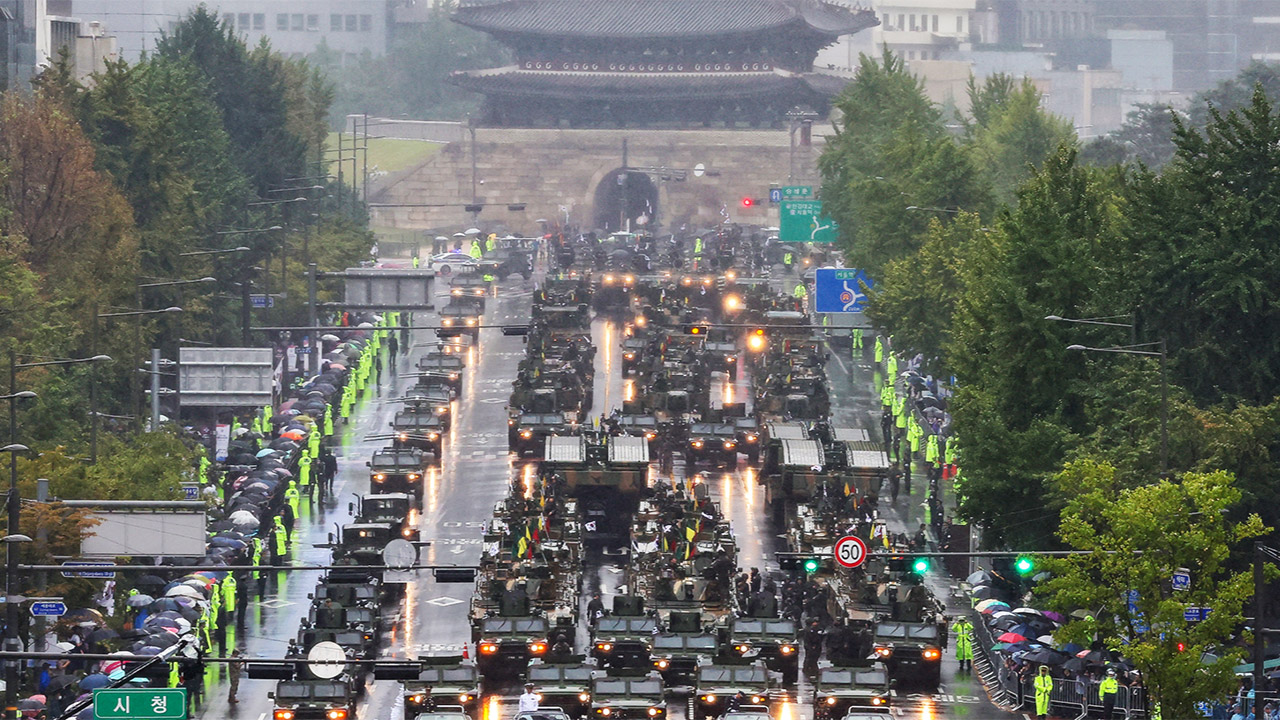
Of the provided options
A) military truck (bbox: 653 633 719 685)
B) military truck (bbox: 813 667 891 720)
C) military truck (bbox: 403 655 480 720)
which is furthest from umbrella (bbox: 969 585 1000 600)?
military truck (bbox: 403 655 480 720)

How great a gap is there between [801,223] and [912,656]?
72087 millimetres

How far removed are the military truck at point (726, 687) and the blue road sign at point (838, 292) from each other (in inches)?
1889

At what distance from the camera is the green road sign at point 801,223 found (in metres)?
123

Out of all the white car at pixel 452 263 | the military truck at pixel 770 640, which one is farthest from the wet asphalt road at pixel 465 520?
the white car at pixel 452 263

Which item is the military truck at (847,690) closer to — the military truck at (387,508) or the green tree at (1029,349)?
the green tree at (1029,349)

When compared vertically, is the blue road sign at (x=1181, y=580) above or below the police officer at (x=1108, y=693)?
above

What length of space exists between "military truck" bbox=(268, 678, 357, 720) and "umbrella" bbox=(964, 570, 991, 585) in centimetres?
1925

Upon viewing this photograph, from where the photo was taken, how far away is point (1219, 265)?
5881 centimetres

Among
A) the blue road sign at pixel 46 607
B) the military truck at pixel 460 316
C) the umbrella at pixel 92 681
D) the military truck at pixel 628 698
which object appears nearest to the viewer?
the blue road sign at pixel 46 607

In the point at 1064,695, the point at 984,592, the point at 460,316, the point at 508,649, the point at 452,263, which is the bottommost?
the point at 1064,695

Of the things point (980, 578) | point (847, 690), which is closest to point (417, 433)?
point (980, 578)

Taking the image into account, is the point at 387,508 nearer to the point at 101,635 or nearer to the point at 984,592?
the point at 101,635

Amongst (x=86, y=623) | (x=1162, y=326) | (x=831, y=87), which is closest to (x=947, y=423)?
(x=1162, y=326)

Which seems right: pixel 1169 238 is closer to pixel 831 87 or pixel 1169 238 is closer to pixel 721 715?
pixel 721 715
